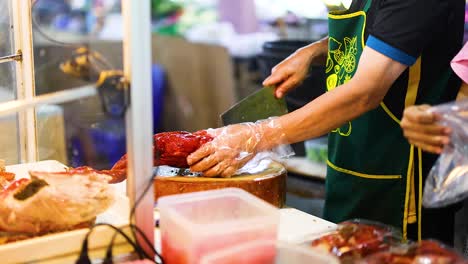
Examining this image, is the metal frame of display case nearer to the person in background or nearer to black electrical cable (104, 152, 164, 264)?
black electrical cable (104, 152, 164, 264)

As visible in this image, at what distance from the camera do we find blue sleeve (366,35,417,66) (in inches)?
79.6

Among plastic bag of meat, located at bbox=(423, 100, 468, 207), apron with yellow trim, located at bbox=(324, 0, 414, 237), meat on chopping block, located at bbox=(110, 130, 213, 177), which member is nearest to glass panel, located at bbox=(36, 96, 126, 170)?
meat on chopping block, located at bbox=(110, 130, 213, 177)

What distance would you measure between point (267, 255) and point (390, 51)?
3.23 feet

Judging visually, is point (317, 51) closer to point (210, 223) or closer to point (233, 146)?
point (233, 146)

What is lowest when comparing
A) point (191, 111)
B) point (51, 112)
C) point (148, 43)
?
point (191, 111)

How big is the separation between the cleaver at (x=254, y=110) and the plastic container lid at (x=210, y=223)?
0.88 meters

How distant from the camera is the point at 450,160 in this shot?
1.54 m

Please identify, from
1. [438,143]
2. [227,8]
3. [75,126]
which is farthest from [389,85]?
[227,8]

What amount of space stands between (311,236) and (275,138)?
0.62 m

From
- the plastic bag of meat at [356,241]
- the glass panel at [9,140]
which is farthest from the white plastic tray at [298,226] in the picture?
the glass panel at [9,140]

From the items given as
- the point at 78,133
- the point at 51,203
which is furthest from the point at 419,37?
the point at 78,133

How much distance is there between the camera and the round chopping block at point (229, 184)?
198cm

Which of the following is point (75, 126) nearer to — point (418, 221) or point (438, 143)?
point (418, 221)

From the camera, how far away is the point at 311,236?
1564 mm
